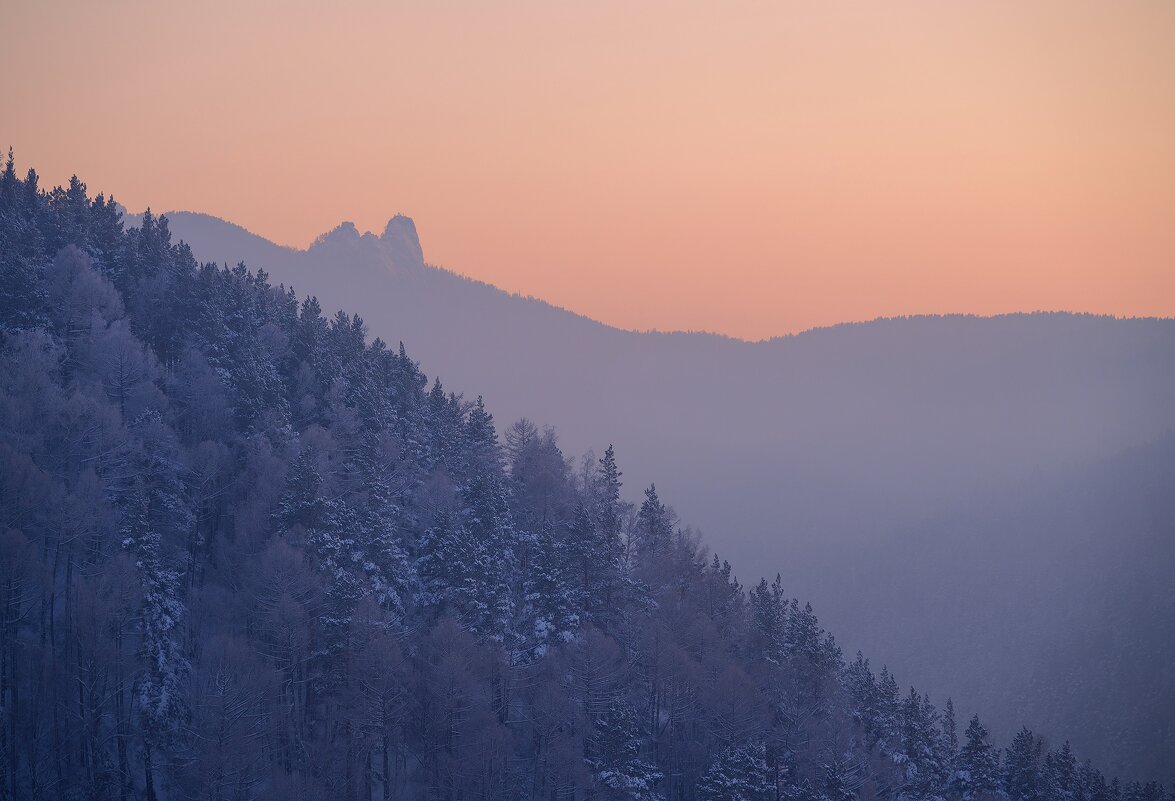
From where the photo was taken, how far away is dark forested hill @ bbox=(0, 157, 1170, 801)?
→ 120 ft

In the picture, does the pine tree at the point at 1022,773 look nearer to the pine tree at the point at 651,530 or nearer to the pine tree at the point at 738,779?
the pine tree at the point at 738,779

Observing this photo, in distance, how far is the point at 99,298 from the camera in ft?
174

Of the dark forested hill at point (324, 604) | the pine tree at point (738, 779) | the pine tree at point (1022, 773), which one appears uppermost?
the dark forested hill at point (324, 604)

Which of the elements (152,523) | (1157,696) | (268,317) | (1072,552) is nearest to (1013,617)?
(1072,552)

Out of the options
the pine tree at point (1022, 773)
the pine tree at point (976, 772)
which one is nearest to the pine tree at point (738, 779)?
the pine tree at point (976, 772)

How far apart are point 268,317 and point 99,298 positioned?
1174 centimetres

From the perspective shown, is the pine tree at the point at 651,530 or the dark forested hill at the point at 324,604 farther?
the pine tree at the point at 651,530

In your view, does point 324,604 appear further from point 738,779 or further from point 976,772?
point 976,772

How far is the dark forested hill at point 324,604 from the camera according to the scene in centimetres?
3650

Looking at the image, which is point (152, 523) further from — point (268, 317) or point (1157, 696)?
point (1157, 696)

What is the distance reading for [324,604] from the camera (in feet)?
135

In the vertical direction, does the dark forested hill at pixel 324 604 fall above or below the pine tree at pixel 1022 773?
above

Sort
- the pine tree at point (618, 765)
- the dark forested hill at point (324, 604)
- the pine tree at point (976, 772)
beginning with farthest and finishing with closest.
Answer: the pine tree at point (976, 772) < the pine tree at point (618, 765) < the dark forested hill at point (324, 604)

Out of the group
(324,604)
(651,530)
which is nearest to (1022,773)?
(651,530)
